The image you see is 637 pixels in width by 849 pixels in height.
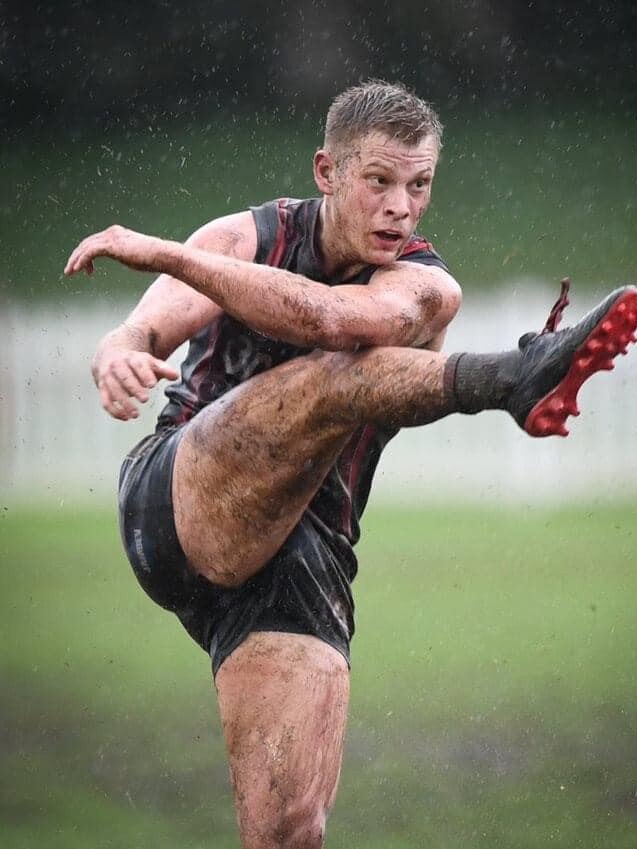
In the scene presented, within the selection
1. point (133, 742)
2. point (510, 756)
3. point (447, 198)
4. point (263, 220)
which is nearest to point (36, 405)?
point (133, 742)

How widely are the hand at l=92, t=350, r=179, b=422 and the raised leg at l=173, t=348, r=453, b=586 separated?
0.44 ft

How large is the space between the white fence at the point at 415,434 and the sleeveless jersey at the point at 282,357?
1546mm

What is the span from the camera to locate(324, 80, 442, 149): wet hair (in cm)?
199

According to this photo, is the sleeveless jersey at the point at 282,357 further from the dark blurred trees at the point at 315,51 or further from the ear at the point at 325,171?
the dark blurred trees at the point at 315,51

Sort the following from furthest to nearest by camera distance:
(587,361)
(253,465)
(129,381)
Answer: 1. (253,465)
2. (129,381)
3. (587,361)

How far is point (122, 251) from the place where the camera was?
6.05 feet

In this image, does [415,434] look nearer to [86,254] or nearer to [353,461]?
[353,461]

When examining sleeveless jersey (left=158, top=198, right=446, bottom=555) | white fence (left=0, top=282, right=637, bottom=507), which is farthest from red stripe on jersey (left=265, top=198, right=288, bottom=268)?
white fence (left=0, top=282, right=637, bottom=507)

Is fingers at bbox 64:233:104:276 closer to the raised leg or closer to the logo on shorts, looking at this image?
the raised leg

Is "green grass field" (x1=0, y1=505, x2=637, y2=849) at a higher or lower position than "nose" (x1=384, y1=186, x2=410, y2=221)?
lower

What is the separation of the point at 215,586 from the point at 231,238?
430mm

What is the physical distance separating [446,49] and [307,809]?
2150 millimetres

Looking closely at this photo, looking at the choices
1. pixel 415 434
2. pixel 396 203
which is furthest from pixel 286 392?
pixel 415 434

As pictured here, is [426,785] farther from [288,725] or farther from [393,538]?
[288,725]
